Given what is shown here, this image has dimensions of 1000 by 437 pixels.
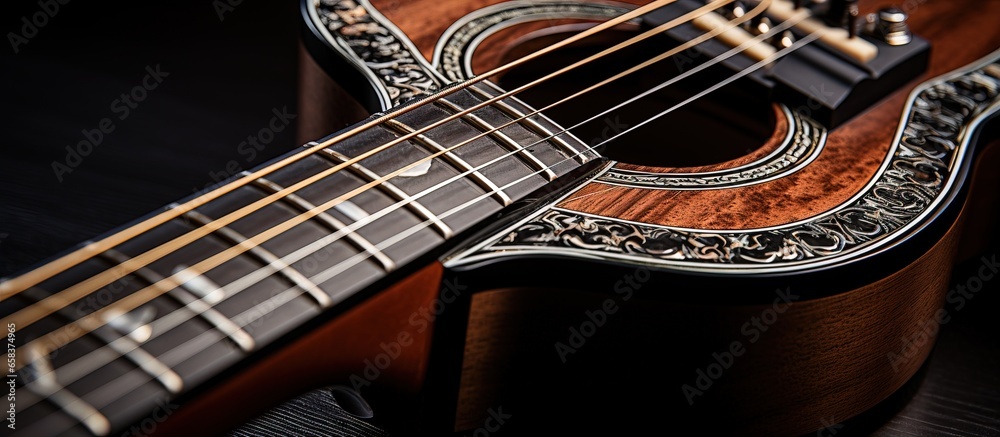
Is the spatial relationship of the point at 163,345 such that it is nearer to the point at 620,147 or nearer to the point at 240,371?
the point at 240,371

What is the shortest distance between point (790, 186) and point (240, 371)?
452 millimetres

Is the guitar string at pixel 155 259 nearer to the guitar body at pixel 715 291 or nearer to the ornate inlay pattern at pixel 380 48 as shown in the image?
the guitar body at pixel 715 291

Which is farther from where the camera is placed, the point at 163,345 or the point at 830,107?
the point at 830,107

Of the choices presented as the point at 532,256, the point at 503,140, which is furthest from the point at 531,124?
the point at 532,256

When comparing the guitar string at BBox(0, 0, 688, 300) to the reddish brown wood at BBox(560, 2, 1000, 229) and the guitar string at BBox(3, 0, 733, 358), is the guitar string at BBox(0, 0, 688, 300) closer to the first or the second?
the guitar string at BBox(3, 0, 733, 358)

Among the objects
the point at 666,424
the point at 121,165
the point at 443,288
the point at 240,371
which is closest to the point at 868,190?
the point at 666,424

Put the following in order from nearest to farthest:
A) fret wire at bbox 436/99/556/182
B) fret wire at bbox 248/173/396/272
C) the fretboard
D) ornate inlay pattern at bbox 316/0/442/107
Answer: the fretboard
fret wire at bbox 248/173/396/272
fret wire at bbox 436/99/556/182
ornate inlay pattern at bbox 316/0/442/107

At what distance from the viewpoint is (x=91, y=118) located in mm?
1058

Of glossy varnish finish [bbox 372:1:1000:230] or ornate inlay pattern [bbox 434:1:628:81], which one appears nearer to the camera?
glossy varnish finish [bbox 372:1:1000:230]

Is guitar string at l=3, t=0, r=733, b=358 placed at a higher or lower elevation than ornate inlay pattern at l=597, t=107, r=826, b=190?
higher

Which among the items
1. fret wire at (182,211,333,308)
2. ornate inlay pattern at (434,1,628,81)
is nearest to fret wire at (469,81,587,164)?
ornate inlay pattern at (434,1,628,81)

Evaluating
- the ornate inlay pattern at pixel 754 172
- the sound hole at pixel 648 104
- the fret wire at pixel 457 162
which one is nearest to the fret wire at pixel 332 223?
the fret wire at pixel 457 162

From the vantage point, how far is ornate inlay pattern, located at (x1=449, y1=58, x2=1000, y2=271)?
2.13 feet

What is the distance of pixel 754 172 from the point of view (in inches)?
30.3
